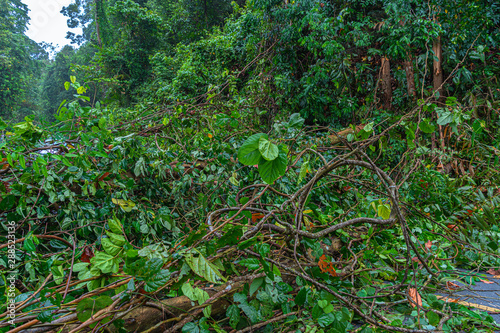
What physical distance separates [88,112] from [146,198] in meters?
0.76

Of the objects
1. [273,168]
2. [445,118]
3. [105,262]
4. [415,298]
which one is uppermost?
[273,168]

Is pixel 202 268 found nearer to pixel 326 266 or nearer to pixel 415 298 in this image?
pixel 326 266

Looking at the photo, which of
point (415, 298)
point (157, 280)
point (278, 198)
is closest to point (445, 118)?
point (415, 298)

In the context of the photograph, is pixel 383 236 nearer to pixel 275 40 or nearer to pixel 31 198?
pixel 31 198

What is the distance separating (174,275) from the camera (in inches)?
37.8

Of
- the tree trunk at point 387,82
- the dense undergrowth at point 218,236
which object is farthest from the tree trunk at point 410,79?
the dense undergrowth at point 218,236

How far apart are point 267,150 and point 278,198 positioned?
5.12ft

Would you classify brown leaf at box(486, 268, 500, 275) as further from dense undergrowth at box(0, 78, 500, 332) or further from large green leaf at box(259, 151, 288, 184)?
large green leaf at box(259, 151, 288, 184)

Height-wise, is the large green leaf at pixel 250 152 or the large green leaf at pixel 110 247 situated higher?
the large green leaf at pixel 250 152

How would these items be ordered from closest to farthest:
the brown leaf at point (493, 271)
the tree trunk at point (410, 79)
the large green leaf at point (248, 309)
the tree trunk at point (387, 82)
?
the large green leaf at point (248, 309), the brown leaf at point (493, 271), the tree trunk at point (410, 79), the tree trunk at point (387, 82)

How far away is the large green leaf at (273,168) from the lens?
756 millimetres

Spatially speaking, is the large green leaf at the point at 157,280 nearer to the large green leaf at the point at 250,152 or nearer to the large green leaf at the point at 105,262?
the large green leaf at the point at 105,262

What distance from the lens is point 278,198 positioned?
7.38 ft

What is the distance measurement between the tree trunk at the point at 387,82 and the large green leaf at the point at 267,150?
171 inches
